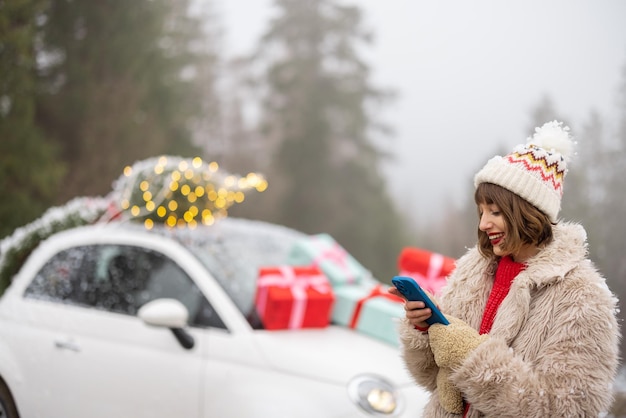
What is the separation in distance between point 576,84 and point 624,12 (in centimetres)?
74

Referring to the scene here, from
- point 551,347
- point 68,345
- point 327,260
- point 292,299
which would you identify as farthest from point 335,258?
point 551,347

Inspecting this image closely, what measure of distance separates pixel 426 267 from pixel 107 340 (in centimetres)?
193

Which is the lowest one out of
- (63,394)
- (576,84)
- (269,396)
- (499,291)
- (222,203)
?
(63,394)

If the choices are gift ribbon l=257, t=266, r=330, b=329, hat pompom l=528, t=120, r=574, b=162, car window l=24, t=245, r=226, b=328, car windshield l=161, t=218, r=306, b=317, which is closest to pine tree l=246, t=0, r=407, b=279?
car windshield l=161, t=218, r=306, b=317

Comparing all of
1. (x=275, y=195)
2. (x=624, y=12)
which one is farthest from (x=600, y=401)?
(x=275, y=195)

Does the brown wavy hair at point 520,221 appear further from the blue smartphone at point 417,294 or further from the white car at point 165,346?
the white car at point 165,346

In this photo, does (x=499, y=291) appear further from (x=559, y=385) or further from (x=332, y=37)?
(x=332, y=37)

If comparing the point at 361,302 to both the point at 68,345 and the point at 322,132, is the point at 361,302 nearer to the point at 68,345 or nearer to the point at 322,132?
the point at 68,345

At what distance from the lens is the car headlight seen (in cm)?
258

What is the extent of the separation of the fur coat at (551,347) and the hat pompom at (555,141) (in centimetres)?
28

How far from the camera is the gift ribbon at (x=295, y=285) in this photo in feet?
10.1

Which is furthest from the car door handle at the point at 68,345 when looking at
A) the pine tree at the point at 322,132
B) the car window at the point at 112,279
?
the pine tree at the point at 322,132

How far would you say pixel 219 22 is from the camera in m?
8.71

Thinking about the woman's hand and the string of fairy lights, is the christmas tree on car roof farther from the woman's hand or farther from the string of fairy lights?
the woman's hand
